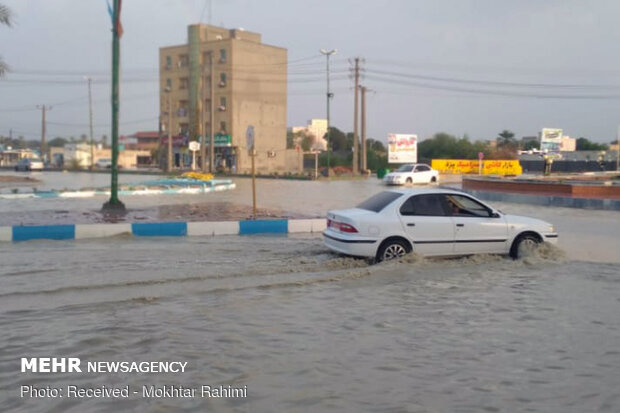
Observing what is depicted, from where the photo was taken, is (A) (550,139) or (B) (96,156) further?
(B) (96,156)

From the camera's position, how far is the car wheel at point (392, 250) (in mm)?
9969

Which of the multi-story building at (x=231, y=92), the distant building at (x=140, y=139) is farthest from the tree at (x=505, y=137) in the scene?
the distant building at (x=140, y=139)

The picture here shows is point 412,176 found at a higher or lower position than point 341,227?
higher

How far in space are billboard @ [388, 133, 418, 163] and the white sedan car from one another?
163ft

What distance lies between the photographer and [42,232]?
13.1 m

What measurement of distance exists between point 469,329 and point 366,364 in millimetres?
1700

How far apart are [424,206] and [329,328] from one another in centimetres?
433

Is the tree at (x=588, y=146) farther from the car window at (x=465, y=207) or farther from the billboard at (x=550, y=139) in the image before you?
the car window at (x=465, y=207)

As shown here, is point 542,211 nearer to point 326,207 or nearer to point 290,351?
point 326,207

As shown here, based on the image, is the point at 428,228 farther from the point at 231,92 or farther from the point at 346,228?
the point at 231,92

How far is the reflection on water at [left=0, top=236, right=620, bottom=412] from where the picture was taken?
189 inches

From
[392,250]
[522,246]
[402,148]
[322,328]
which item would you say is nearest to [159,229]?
[392,250]

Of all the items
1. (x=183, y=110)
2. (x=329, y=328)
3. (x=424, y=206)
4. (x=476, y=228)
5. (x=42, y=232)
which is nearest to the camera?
(x=329, y=328)

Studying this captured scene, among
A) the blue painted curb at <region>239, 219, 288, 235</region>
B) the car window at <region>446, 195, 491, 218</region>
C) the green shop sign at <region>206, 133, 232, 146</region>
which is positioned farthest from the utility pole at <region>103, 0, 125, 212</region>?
the green shop sign at <region>206, 133, 232, 146</region>
